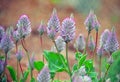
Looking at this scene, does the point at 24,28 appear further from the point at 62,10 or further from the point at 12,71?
the point at 62,10

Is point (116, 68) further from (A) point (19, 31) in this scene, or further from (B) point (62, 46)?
(A) point (19, 31)

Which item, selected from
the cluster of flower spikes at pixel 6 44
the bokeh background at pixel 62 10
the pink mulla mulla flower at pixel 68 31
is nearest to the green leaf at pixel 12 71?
the cluster of flower spikes at pixel 6 44

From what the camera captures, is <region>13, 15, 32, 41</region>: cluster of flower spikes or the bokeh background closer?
<region>13, 15, 32, 41</region>: cluster of flower spikes

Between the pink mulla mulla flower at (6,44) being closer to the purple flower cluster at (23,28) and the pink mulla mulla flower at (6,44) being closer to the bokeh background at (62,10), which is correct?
the purple flower cluster at (23,28)

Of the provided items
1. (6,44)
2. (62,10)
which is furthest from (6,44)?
(62,10)

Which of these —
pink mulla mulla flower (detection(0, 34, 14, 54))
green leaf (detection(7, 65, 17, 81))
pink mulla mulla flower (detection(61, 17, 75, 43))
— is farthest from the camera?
green leaf (detection(7, 65, 17, 81))

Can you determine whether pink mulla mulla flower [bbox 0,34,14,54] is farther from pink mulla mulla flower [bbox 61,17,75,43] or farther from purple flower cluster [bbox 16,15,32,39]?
pink mulla mulla flower [bbox 61,17,75,43]

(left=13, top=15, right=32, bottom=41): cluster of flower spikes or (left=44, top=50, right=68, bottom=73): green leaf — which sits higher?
(left=13, top=15, right=32, bottom=41): cluster of flower spikes

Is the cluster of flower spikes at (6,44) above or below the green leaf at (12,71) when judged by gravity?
above

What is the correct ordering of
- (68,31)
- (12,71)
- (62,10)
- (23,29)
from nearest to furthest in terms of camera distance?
1. (68,31)
2. (23,29)
3. (12,71)
4. (62,10)

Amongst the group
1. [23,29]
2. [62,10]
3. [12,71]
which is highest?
[62,10]

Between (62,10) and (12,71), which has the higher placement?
(62,10)

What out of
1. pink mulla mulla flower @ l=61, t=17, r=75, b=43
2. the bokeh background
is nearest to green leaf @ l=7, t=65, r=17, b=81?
pink mulla mulla flower @ l=61, t=17, r=75, b=43
